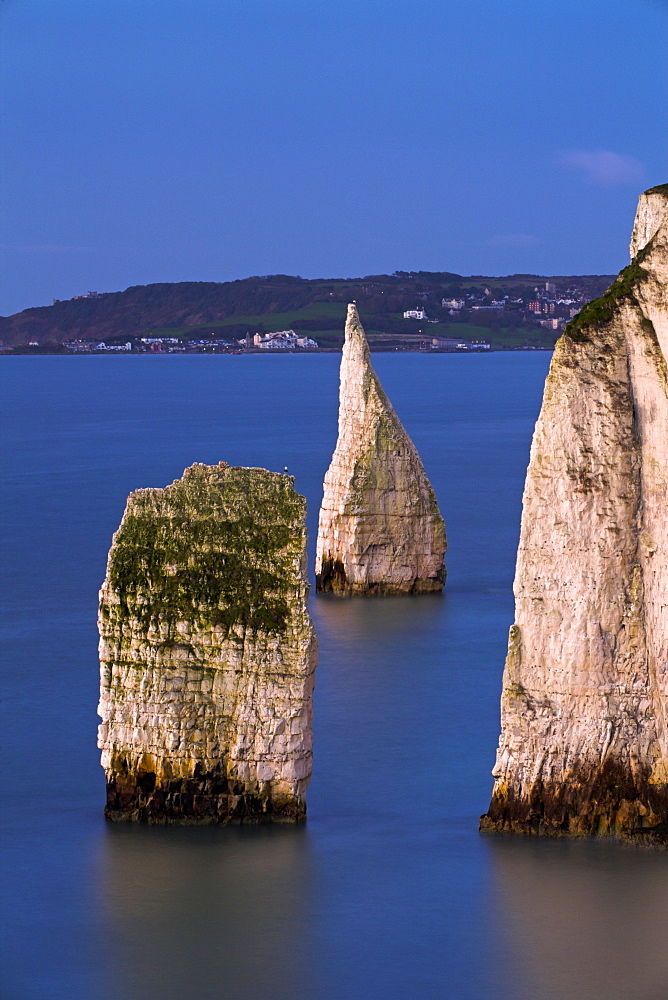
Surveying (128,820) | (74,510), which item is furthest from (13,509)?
(128,820)

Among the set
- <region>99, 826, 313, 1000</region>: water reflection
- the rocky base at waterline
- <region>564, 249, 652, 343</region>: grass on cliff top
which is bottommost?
<region>99, 826, 313, 1000</region>: water reflection

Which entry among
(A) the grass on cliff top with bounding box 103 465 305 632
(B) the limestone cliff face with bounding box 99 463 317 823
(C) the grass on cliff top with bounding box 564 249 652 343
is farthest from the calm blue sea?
(C) the grass on cliff top with bounding box 564 249 652 343

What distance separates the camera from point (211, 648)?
27.0m

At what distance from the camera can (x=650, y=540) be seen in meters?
26.0

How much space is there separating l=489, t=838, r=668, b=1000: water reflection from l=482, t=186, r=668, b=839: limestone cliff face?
2.87ft

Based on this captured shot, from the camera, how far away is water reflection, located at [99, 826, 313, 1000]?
23.4 m

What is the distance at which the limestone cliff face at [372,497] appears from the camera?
46.9 meters

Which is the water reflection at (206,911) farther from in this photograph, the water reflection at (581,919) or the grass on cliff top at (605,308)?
the grass on cliff top at (605,308)

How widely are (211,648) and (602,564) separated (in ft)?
18.2

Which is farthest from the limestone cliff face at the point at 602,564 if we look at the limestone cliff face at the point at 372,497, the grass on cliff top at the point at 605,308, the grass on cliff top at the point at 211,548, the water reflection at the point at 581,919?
the limestone cliff face at the point at 372,497

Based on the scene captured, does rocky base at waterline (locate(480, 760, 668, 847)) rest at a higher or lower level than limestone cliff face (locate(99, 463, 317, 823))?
lower

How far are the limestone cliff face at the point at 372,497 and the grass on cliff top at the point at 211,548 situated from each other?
1951cm

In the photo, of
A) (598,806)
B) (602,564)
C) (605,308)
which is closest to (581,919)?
(598,806)

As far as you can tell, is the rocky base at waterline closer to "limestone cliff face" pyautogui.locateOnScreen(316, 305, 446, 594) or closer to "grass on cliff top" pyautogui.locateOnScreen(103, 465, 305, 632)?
"grass on cliff top" pyautogui.locateOnScreen(103, 465, 305, 632)
